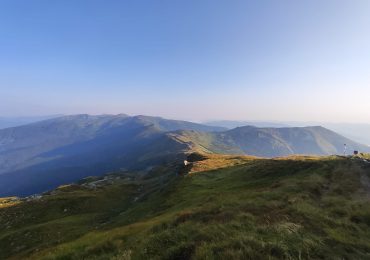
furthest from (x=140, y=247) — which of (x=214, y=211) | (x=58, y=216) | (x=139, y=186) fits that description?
(x=139, y=186)

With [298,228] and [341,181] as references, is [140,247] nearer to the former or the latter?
[298,228]

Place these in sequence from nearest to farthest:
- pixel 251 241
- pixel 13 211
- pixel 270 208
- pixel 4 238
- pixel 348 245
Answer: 1. pixel 251 241
2. pixel 348 245
3. pixel 270 208
4. pixel 4 238
5. pixel 13 211

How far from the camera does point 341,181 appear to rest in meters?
47.6

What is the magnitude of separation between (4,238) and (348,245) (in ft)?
193

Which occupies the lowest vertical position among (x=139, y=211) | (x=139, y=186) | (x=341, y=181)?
(x=139, y=186)

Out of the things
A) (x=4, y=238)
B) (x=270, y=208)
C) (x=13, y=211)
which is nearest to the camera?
(x=270, y=208)

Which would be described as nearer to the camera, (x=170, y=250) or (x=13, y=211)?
(x=170, y=250)

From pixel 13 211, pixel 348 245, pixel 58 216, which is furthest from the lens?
pixel 13 211

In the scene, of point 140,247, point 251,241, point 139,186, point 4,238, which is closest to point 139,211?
point 4,238

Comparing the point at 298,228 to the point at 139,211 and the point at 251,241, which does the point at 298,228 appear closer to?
the point at 251,241

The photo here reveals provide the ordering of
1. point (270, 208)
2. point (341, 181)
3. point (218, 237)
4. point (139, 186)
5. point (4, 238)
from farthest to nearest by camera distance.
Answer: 1. point (139, 186)
2. point (4, 238)
3. point (341, 181)
4. point (270, 208)
5. point (218, 237)

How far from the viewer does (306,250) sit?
648 inches

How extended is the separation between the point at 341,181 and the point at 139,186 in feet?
251

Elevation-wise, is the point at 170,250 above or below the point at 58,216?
above
